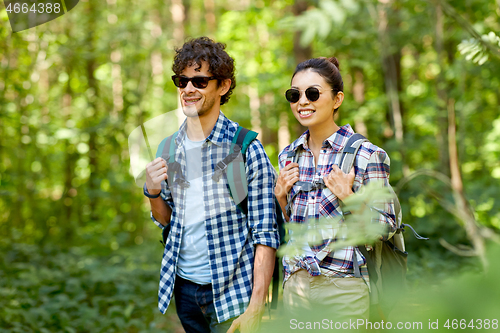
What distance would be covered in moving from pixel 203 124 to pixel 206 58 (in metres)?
0.37

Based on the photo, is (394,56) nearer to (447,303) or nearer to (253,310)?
(253,310)

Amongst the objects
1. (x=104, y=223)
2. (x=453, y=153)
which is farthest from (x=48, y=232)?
(x=453, y=153)

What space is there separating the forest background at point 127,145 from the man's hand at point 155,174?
3.14m

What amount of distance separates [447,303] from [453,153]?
84.4 inches

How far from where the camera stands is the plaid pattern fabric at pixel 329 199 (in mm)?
1922

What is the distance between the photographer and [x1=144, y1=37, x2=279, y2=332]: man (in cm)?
213

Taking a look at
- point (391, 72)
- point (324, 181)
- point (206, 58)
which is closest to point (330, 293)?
point (324, 181)

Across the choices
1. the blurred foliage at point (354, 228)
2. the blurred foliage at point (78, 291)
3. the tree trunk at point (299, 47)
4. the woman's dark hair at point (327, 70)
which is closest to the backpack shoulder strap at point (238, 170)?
the woman's dark hair at point (327, 70)

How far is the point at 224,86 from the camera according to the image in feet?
7.73

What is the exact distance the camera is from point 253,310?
204cm

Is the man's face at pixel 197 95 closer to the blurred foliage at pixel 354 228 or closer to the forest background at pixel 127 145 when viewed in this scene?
the blurred foliage at pixel 354 228

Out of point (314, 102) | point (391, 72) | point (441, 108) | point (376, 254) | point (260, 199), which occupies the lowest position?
point (376, 254)

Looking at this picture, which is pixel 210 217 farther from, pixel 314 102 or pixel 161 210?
pixel 314 102

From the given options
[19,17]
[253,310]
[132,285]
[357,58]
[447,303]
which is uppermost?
[19,17]
